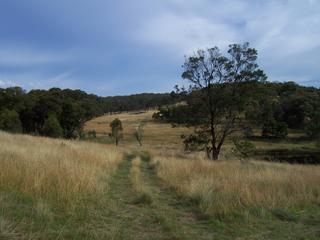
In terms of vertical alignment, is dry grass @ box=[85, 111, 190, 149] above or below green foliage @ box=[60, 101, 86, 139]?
below

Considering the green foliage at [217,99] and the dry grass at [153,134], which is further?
the dry grass at [153,134]

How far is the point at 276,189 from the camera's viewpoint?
9.27 meters

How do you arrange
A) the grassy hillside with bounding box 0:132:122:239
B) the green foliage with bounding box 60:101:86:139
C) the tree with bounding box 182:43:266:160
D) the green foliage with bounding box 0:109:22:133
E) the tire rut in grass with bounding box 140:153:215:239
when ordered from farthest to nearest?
the green foliage with bounding box 60:101:86:139 → the green foliage with bounding box 0:109:22:133 → the tree with bounding box 182:43:266:160 → the tire rut in grass with bounding box 140:153:215:239 → the grassy hillside with bounding box 0:132:122:239

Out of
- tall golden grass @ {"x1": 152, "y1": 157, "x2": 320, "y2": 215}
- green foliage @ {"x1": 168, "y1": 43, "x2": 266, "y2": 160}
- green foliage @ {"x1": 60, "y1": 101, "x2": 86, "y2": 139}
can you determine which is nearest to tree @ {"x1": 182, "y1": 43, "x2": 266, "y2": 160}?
green foliage @ {"x1": 168, "y1": 43, "x2": 266, "y2": 160}

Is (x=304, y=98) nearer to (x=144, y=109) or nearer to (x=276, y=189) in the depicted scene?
(x=276, y=189)

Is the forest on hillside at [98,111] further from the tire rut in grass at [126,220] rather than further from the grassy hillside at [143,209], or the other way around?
the tire rut in grass at [126,220]

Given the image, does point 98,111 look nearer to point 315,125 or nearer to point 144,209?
point 315,125

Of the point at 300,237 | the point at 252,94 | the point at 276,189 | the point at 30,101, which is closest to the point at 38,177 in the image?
the point at 300,237

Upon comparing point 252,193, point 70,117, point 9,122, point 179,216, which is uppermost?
point 70,117

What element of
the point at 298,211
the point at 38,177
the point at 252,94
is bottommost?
the point at 298,211

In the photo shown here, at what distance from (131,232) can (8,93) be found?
53.7m

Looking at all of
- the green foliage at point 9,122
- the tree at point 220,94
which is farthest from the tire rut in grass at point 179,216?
the green foliage at point 9,122

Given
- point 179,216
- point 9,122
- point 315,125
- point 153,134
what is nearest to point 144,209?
point 179,216

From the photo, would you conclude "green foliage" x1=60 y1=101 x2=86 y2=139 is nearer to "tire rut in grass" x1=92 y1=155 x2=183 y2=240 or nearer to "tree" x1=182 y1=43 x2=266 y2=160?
"tree" x1=182 y1=43 x2=266 y2=160
